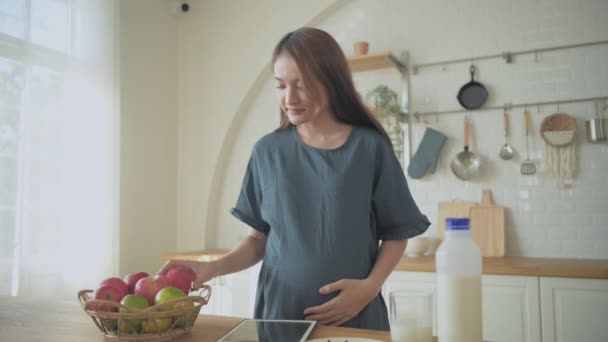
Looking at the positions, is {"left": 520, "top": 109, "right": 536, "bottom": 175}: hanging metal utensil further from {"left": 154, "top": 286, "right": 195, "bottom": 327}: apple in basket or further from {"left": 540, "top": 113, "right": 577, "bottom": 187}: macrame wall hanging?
{"left": 154, "top": 286, "right": 195, "bottom": 327}: apple in basket

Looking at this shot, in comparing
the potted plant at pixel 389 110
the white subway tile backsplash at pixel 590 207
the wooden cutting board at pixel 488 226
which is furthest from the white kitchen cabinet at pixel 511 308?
the potted plant at pixel 389 110

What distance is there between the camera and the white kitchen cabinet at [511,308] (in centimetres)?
240

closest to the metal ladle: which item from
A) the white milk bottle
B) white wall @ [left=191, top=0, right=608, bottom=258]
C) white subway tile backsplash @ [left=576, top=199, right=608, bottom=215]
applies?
white wall @ [left=191, top=0, right=608, bottom=258]

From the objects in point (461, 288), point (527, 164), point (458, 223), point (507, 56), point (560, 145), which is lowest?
point (461, 288)

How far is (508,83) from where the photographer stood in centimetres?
301

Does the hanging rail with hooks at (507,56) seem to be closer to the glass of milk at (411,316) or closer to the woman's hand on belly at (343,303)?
the woman's hand on belly at (343,303)

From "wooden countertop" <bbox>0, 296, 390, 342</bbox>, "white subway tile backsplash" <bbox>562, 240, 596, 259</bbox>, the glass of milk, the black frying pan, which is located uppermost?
the black frying pan

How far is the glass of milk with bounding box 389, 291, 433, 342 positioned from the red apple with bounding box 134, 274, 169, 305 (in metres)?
0.48

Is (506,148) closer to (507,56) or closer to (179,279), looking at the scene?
(507,56)

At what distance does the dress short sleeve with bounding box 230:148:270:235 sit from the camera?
4.57 ft

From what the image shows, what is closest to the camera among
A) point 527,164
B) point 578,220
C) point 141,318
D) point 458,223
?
point 458,223

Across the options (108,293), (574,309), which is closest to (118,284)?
(108,293)

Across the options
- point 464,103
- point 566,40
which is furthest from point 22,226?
point 566,40

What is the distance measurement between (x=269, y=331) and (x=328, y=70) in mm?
647
